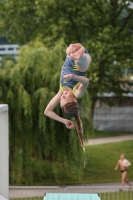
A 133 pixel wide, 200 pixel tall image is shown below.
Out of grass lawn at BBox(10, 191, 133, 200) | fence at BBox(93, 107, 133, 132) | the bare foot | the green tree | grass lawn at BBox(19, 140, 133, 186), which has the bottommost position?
fence at BBox(93, 107, 133, 132)

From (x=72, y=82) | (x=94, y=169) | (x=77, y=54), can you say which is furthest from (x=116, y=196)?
(x=77, y=54)

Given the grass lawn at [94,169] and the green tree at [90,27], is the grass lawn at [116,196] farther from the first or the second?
the green tree at [90,27]

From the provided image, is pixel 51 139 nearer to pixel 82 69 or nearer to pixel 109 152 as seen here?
pixel 109 152

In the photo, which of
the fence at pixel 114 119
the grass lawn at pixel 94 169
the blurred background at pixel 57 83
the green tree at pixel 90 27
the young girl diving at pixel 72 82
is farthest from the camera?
the fence at pixel 114 119

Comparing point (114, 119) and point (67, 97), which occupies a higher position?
point (67, 97)

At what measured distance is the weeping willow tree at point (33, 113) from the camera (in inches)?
842

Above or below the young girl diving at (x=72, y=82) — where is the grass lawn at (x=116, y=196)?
below

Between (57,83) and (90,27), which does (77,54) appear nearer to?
(57,83)

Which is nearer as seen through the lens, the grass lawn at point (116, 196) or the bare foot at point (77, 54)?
the bare foot at point (77, 54)

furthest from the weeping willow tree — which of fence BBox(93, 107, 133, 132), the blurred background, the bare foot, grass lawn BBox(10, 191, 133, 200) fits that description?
fence BBox(93, 107, 133, 132)

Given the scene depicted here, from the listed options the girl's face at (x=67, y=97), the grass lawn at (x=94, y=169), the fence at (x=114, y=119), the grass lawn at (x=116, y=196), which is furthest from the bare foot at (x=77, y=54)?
the fence at (x=114, y=119)

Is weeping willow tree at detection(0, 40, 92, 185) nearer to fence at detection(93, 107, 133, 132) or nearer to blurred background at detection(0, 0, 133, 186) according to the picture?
blurred background at detection(0, 0, 133, 186)

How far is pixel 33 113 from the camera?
71.1 feet

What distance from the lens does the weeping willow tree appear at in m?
21.4
